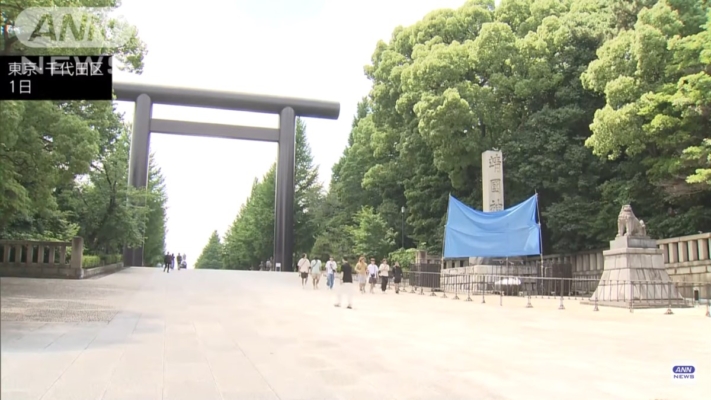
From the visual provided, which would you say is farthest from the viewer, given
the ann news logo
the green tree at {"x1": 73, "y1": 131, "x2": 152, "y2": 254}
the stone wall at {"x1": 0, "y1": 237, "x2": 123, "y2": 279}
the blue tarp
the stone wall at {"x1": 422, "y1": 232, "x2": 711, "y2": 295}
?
the green tree at {"x1": 73, "y1": 131, "x2": 152, "y2": 254}

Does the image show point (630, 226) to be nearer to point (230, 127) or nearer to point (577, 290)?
point (577, 290)

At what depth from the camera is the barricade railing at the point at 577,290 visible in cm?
1570

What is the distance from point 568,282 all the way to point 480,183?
6745mm

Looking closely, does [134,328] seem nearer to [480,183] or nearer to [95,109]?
[95,109]

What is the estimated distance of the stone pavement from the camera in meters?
5.65

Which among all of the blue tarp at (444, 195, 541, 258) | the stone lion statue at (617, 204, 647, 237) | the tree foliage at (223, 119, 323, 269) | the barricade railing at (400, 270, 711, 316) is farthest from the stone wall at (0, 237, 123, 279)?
the tree foliage at (223, 119, 323, 269)

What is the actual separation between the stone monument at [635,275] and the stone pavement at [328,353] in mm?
2430

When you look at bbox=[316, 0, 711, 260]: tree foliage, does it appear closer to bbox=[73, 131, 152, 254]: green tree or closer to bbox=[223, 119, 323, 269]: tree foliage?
bbox=[73, 131, 152, 254]: green tree

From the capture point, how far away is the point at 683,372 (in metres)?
6.68

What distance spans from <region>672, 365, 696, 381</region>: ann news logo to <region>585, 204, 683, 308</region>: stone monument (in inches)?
364

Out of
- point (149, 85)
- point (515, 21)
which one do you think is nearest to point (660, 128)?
point (515, 21)

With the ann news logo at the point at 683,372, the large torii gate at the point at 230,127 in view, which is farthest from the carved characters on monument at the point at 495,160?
the large torii gate at the point at 230,127

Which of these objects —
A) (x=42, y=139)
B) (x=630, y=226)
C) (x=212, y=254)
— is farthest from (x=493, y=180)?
(x=212, y=254)

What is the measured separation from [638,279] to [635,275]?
0.14m
